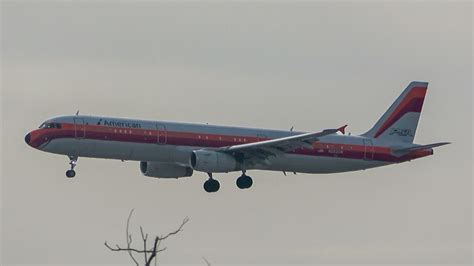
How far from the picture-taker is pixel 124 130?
75.7m

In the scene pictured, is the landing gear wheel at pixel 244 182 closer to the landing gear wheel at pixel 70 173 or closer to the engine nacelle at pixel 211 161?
the engine nacelle at pixel 211 161

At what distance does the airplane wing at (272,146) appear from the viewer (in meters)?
76.2

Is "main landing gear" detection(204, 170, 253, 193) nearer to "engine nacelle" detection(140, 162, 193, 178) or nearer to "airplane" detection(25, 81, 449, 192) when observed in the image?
"airplane" detection(25, 81, 449, 192)

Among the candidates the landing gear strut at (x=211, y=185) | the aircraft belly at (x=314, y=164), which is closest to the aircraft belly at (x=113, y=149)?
the landing gear strut at (x=211, y=185)

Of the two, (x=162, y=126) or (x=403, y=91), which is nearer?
(x=162, y=126)

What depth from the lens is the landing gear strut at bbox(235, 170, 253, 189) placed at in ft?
265

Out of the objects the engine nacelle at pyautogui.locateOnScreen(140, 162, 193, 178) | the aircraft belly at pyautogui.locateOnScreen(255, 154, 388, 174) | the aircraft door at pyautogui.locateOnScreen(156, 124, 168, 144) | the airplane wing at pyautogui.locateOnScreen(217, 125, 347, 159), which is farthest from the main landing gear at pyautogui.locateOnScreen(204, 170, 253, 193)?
the aircraft door at pyautogui.locateOnScreen(156, 124, 168, 144)

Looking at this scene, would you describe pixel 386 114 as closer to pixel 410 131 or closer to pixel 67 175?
pixel 410 131

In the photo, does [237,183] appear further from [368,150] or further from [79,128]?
[79,128]

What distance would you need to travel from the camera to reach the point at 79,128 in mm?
75250

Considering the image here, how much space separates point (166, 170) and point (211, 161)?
6379 millimetres

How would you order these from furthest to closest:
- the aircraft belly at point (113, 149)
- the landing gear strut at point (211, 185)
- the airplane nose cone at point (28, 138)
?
1. the landing gear strut at point (211, 185)
2. the airplane nose cone at point (28, 138)
3. the aircraft belly at point (113, 149)

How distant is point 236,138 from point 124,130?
782 centimetres

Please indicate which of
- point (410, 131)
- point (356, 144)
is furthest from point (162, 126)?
point (410, 131)
